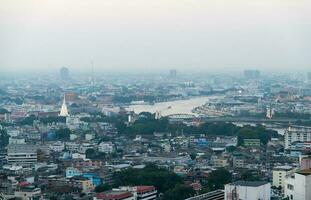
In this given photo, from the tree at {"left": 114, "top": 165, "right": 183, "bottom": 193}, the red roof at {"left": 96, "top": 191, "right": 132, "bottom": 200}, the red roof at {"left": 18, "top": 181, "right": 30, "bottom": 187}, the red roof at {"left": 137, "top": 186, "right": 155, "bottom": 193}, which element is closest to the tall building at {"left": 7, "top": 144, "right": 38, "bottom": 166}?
the red roof at {"left": 18, "top": 181, "right": 30, "bottom": 187}

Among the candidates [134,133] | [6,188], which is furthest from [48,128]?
[6,188]

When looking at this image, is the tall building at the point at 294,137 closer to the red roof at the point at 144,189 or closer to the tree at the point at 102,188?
the tree at the point at 102,188

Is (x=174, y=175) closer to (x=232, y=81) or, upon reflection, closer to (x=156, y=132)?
(x=156, y=132)

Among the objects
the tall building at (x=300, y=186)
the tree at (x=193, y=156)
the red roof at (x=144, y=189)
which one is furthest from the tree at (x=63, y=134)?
the tall building at (x=300, y=186)

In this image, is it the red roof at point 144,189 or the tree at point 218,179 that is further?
the tree at point 218,179

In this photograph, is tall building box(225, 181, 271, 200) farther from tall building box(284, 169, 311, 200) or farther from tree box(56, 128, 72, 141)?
tree box(56, 128, 72, 141)

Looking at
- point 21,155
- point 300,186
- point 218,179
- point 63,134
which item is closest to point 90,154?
point 21,155

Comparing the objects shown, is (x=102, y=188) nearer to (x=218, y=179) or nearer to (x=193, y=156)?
(x=218, y=179)

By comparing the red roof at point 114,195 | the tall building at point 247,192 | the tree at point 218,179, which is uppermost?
the tall building at point 247,192
